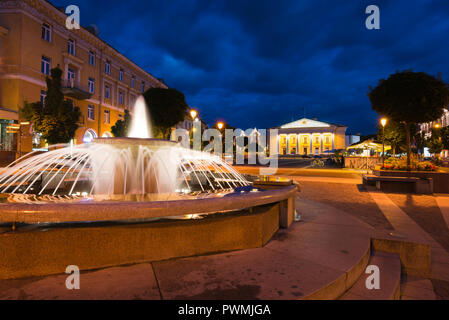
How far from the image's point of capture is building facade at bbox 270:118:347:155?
9788 centimetres

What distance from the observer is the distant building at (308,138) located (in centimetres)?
9788

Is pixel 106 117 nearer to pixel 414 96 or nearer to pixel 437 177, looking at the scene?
pixel 414 96

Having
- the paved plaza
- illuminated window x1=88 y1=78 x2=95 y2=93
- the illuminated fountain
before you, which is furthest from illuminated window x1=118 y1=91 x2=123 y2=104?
the paved plaza

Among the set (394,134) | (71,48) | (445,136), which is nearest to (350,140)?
(445,136)

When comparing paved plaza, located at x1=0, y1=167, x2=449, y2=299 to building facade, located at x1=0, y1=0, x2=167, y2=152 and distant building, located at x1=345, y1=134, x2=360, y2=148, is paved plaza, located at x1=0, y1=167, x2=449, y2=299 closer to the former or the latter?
building facade, located at x1=0, y1=0, x2=167, y2=152

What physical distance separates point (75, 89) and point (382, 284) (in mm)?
30058

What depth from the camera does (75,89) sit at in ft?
83.7

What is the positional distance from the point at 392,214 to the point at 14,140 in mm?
27219

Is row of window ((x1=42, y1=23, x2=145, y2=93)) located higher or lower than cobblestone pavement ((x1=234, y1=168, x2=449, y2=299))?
higher

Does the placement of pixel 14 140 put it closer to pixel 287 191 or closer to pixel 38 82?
pixel 38 82

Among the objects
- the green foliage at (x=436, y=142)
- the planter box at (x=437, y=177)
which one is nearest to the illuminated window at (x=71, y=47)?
the planter box at (x=437, y=177)

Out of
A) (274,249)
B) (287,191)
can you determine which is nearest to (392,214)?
(287,191)

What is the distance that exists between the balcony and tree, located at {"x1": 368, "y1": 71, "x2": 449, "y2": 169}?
2761 centimetres

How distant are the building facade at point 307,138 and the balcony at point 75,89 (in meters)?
82.7
